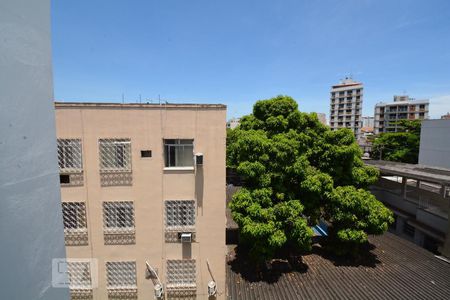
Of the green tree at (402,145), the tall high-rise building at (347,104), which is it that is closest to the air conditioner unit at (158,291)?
the green tree at (402,145)

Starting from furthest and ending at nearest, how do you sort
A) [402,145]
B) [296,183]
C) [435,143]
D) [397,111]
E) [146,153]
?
[397,111] → [402,145] → [435,143] → [296,183] → [146,153]

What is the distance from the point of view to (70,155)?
337 inches

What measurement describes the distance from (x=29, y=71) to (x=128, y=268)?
9.41 meters

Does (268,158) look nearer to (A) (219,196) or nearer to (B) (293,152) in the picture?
(B) (293,152)

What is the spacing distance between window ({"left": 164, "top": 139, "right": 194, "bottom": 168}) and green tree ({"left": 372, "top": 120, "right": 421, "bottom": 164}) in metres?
42.9

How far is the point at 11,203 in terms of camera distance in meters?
1.71

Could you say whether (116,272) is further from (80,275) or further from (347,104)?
(347,104)

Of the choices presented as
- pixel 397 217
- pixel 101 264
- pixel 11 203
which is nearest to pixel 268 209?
pixel 101 264

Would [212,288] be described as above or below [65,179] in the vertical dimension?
below

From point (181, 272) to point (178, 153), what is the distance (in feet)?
16.3

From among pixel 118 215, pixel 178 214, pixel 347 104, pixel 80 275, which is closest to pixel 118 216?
pixel 118 215

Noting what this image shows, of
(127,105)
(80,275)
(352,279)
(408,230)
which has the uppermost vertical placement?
(127,105)

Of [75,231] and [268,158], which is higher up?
[268,158]

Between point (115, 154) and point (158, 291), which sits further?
point (158, 291)
